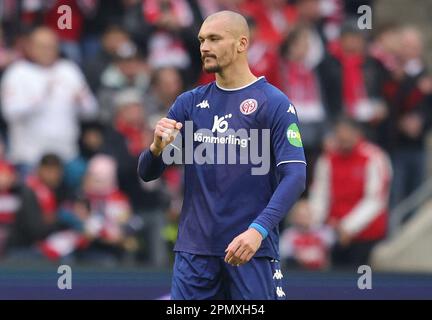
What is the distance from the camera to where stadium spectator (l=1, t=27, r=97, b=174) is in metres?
13.6

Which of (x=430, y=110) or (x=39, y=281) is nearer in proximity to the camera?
(x=39, y=281)

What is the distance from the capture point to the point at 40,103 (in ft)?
44.8

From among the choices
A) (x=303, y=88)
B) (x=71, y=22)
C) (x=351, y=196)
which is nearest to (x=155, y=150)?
(x=351, y=196)

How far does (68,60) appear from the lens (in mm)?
14148

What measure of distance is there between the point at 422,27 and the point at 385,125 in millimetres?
2204

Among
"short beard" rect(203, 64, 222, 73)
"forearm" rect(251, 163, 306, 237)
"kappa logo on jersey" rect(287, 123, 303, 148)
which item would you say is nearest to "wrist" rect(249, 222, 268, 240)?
"forearm" rect(251, 163, 306, 237)

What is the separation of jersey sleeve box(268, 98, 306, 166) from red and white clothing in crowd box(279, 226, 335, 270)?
5691 mm

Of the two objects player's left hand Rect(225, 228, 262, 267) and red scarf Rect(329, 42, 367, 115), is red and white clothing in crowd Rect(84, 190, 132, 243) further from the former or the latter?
player's left hand Rect(225, 228, 262, 267)

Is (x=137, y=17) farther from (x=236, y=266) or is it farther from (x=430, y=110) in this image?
(x=236, y=266)

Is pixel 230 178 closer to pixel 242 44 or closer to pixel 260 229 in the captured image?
pixel 260 229
